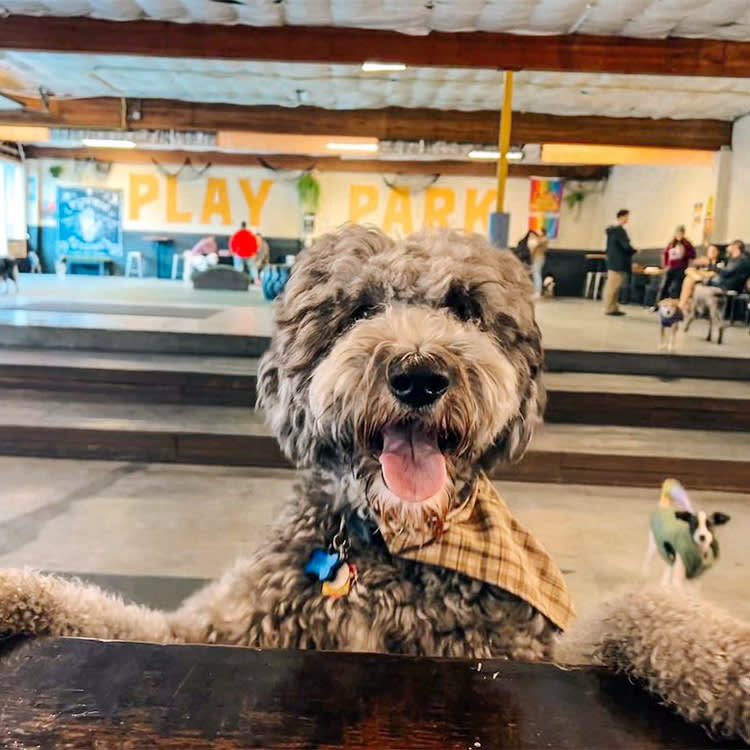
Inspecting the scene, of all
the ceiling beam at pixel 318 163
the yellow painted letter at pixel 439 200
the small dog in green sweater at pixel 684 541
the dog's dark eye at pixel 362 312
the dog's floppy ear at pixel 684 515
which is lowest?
the small dog in green sweater at pixel 684 541

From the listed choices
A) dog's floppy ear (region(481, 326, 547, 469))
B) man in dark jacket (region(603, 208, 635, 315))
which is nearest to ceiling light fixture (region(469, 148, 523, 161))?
man in dark jacket (region(603, 208, 635, 315))

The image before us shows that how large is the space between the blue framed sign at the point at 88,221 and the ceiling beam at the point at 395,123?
6.49m

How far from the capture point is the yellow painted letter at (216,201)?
57.1 ft

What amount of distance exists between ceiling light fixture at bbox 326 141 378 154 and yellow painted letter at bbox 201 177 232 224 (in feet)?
17.3

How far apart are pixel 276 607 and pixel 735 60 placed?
6.23 m

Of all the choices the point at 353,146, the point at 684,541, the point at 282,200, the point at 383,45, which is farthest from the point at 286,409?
the point at 282,200

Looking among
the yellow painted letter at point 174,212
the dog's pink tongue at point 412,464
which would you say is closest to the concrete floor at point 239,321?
the dog's pink tongue at point 412,464

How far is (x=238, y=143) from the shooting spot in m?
11.8

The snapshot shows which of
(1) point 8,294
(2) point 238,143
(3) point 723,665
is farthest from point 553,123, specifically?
(3) point 723,665

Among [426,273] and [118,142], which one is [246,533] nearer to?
[426,273]

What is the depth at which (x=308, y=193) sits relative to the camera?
17016 mm

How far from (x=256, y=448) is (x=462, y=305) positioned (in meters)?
3.14

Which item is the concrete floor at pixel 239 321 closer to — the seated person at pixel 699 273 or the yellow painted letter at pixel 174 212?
the seated person at pixel 699 273

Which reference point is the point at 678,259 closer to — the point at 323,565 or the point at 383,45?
the point at 383,45
